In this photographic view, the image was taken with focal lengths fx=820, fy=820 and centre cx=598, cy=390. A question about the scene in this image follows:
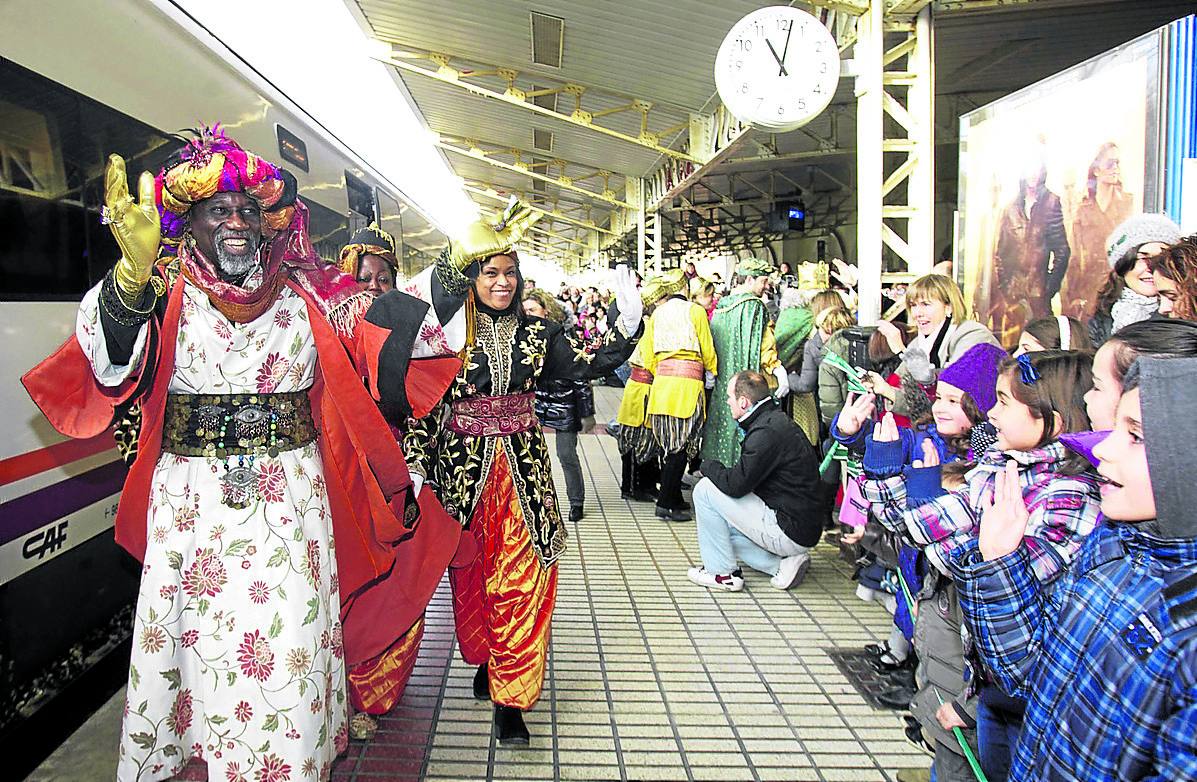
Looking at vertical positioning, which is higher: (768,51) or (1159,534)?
(768,51)

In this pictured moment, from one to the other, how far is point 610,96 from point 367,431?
28.3 feet

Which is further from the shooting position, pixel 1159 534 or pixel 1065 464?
pixel 1065 464

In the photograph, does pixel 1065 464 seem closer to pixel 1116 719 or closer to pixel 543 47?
pixel 1116 719

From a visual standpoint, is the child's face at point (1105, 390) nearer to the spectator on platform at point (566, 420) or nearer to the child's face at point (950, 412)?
the child's face at point (950, 412)

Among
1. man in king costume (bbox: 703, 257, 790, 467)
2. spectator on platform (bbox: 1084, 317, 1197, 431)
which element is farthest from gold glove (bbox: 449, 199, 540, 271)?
man in king costume (bbox: 703, 257, 790, 467)

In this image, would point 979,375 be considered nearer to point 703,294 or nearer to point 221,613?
point 221,613

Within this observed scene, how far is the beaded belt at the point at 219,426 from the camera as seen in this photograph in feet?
6.91

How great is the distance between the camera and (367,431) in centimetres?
238

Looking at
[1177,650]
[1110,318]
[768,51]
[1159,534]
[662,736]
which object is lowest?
[662,736]

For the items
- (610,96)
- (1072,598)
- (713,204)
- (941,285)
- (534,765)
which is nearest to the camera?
(1072,598)

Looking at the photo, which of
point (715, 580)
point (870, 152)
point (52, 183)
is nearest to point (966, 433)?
point (715, 580)

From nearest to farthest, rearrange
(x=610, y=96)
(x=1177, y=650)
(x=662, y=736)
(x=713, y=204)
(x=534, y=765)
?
1. (x=1177, y=650)
2. (x=534, y=765)
3. (x=662, y=736)
4. (x=610, y=96)
5. (x=713, y=204)

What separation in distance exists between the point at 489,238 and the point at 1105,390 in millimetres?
1805

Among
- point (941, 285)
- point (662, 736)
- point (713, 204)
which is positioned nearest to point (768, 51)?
point (941, 285)
